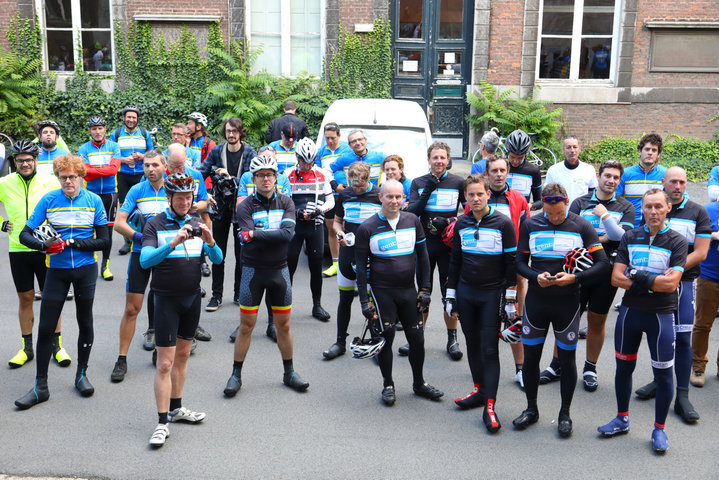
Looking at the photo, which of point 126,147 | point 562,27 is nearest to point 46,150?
point 126,147

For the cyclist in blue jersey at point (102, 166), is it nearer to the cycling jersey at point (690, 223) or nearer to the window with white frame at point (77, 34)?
the cycling jersey at point (690, 223)

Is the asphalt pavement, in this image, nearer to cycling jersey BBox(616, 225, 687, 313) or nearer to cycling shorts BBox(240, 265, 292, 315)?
cycling shorts BBox(240, 265, 292, 315)

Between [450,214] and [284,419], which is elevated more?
[450,214]

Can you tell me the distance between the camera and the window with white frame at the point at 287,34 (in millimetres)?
18031

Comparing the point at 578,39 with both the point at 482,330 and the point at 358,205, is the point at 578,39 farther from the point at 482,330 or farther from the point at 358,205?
the point at 482,330

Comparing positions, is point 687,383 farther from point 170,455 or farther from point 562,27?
point 562,27

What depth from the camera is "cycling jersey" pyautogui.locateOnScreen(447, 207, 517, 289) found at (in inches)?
248

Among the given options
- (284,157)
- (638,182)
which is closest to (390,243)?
(638,182)

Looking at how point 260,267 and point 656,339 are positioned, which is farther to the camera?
point 260,267

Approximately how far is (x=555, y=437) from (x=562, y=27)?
1409cm

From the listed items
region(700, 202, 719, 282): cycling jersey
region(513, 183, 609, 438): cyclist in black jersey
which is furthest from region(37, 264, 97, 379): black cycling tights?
region(700, 202, 719, 282): cycling jersey

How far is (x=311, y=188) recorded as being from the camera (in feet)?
28.9

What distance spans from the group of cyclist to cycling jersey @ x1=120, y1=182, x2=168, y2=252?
1cm

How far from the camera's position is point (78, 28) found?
17.9 m
